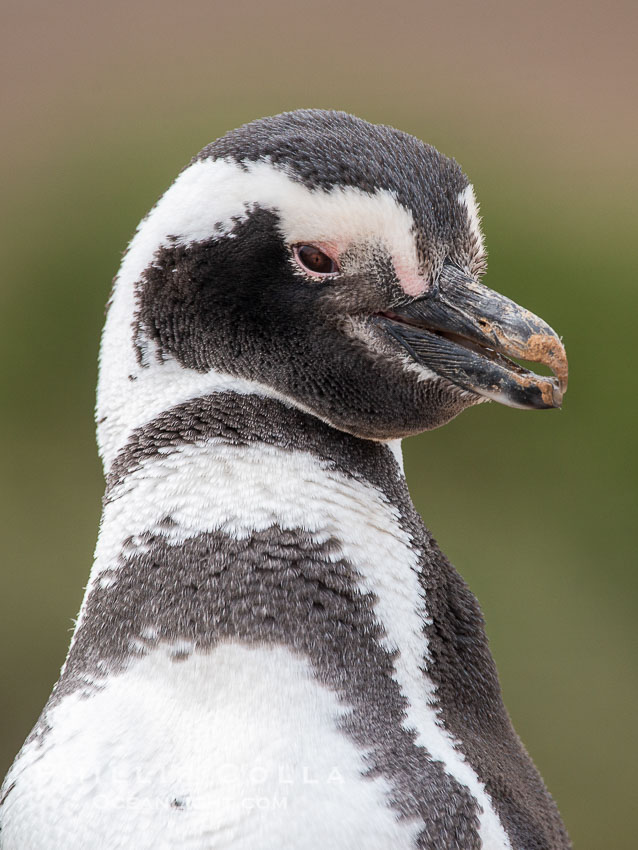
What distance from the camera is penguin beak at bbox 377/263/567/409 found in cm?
105

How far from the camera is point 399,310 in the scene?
43.7 inches

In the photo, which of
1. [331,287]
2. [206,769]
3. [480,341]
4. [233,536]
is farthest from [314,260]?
[206,769]

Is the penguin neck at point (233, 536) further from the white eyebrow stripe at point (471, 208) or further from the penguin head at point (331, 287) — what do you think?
the white eyebrow stripe at point (471, 208)

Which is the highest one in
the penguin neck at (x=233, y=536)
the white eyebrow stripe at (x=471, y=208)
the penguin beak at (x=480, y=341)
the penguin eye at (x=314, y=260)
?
the white eyebrow stripe at (x=471, y=208)

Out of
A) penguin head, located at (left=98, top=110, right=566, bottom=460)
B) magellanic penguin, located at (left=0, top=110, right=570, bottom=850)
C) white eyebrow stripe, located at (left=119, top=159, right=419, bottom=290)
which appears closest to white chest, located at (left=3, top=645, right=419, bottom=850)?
magellanic penguin, located at (left=0, top=110, right=570, bottom=850)

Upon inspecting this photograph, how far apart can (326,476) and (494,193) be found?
2274mm

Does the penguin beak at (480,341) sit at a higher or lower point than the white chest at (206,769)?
higher

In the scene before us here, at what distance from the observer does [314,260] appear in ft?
3.57

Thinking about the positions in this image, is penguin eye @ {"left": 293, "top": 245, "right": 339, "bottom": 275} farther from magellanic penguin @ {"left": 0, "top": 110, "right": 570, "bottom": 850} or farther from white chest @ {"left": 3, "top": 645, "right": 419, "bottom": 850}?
white chest @ {"left": 3, "top": 645, "right": 419, "bottom": 850}

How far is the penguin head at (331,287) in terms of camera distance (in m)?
1.07

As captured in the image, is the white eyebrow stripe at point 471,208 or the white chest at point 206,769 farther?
the white eyebrow stripe at point 471,208

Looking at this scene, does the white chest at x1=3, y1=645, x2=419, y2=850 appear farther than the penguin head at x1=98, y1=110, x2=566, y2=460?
No

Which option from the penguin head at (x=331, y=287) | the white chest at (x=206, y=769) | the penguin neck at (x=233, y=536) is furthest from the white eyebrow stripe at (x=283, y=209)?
the white chest at (x=206, y=769)

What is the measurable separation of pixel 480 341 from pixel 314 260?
184mm
